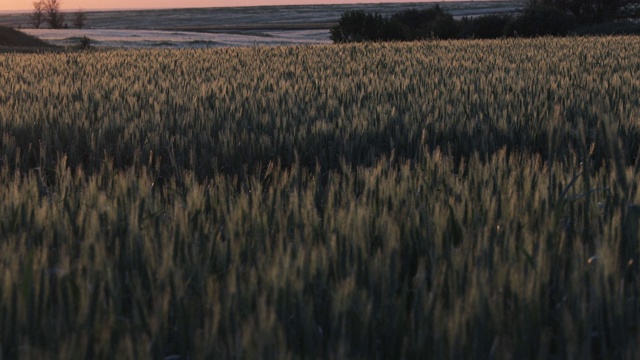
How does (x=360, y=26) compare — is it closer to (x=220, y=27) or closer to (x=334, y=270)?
(x=334, y=270)

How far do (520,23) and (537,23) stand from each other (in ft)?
1.68

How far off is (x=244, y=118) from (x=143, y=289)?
8.15ft

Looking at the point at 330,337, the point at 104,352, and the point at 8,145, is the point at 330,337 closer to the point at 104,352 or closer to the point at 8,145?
the point at 104,352

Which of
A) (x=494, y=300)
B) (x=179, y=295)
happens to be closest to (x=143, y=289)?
(x=179, y=295)

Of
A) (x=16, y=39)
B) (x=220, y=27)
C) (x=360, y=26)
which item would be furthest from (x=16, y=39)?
(x=220, y=27)

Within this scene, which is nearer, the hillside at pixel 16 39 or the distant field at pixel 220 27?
the hillside at pixel 16 39

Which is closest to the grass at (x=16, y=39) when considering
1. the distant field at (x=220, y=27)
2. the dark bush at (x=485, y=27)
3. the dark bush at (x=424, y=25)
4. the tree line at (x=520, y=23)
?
the distant field at (x=220, y=27)

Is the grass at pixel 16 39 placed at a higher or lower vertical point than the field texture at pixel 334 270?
lower

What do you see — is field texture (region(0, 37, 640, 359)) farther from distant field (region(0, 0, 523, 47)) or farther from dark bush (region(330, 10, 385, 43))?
dark bush (region(330, 10, 385, 43))

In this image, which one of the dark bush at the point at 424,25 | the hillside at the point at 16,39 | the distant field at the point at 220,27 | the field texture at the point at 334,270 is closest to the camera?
the field texture at the point at 334,270

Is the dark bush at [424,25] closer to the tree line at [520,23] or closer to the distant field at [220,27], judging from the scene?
the tree line at [520,23]

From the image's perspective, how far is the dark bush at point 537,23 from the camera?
22.8 metres

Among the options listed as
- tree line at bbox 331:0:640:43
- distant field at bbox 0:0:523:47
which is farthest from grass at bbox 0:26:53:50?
tree line at bbox 331:0:640:43

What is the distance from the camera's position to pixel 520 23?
75.0 ft
